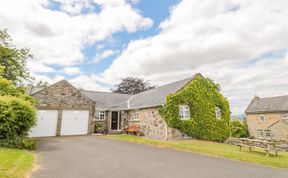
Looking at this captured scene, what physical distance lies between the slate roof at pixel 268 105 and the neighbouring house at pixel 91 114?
1964cm

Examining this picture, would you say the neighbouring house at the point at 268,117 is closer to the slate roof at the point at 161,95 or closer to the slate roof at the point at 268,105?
the slate roof at the point at 268,105

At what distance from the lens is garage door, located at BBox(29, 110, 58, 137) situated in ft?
55.1

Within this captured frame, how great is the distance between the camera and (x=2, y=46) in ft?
79.7

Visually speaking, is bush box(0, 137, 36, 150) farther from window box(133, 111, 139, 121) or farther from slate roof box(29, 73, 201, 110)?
window box(133, 111, 139, 121)

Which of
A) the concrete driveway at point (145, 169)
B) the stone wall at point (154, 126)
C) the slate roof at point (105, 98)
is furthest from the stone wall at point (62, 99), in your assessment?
the concrete driveway at point (145, 169)

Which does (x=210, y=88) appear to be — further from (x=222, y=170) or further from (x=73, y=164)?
(x=73, y=164)

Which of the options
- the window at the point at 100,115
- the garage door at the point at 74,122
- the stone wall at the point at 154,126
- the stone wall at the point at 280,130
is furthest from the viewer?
the stone wall at the point at 280,130

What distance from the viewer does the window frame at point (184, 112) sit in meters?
16.5

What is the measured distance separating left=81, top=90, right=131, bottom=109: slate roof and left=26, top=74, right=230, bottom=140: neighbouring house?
43.8 inches

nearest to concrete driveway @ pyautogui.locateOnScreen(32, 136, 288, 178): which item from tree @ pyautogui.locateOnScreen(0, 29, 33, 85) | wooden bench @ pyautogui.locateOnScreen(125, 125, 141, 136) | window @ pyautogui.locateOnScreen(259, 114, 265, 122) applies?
wooden bench @ pyautogui.locateOnScreen(125, 125, 141, 136)

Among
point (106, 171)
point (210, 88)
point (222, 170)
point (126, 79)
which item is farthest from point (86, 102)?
point (126, 79)

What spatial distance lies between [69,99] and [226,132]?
16.4m

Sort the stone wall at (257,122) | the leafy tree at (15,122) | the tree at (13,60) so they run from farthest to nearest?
the stone wall at (257,122) → the tree at (13,60) → the leafy tree at (15,122)

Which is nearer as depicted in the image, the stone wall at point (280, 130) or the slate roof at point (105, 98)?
the slate roof at point (105, 98)
